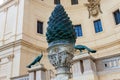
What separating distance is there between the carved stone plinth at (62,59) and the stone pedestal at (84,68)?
1.58m

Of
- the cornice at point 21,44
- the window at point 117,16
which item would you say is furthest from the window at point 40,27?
the window at point 117,16

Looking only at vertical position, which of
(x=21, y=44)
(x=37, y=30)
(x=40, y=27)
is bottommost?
(x=21, y=44)

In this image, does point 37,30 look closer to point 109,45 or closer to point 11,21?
point 11,21

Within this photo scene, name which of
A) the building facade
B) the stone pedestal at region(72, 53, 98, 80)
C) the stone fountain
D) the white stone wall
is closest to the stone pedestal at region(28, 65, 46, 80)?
the stone pedestal at region(72, 53, 98, 80)

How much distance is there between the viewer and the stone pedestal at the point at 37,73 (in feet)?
30.7

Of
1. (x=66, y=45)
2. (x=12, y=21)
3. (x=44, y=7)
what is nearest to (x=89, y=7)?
(x=44, y=7)

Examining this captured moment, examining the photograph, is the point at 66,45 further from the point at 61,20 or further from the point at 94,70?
the point at 94,70

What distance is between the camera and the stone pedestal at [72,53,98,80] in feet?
26.6

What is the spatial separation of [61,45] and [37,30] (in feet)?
45.0

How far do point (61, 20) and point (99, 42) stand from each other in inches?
484

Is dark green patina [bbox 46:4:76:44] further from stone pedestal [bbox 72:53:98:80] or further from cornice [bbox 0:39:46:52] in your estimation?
cornice [bbox 0:39:46:52]

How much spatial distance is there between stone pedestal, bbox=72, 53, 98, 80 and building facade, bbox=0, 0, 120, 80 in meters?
8.87

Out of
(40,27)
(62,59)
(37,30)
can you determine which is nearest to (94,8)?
(40,27)

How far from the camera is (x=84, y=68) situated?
8391 mm
